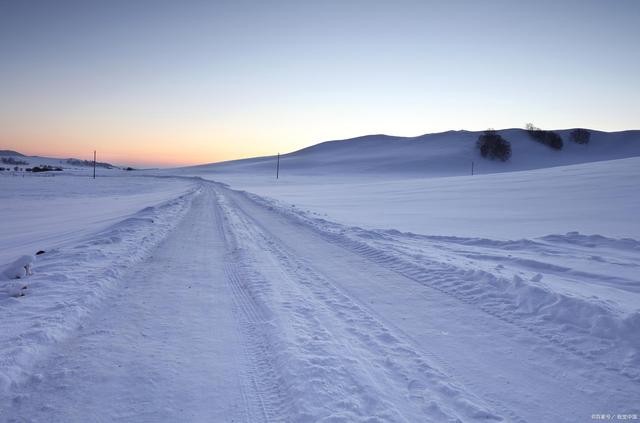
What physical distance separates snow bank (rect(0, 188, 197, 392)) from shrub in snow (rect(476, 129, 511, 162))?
99.5 meters

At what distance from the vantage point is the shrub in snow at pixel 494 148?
3767 inches

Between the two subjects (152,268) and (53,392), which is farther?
(152,268)

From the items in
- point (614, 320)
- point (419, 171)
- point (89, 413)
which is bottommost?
point (89, 413)

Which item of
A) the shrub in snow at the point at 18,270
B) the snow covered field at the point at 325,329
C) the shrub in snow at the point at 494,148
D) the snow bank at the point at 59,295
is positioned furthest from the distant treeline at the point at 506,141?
the shrub in snow at the point at 18,270

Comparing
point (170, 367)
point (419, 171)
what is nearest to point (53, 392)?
point (170, 367)

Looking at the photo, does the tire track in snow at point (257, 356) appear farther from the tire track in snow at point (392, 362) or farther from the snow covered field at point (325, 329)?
the tire track in snow at point (392, 362)

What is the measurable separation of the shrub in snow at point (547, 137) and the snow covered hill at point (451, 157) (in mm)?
1599

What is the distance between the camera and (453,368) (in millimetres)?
3967

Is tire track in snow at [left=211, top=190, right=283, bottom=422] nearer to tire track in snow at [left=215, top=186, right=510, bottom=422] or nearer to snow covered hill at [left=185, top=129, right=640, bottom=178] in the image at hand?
tire track in snow at [left=215, top=186, right=510, bottom=422]

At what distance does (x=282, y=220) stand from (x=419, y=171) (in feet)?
242

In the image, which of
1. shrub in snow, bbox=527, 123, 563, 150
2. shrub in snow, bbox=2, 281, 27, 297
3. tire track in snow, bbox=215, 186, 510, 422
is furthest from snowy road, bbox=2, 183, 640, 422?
shrub in snow, bbox=527, 123, 563, 150

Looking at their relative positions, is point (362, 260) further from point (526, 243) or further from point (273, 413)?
point (273, 413)

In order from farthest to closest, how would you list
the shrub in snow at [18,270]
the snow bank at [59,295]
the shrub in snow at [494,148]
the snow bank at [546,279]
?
1. the shrub in snow at [494,148]
2. the shrub in snow at [18,270]
3. the snow bank at [546,279]
4. the snow bank at [59,295]

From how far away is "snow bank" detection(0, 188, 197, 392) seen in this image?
157 inches
